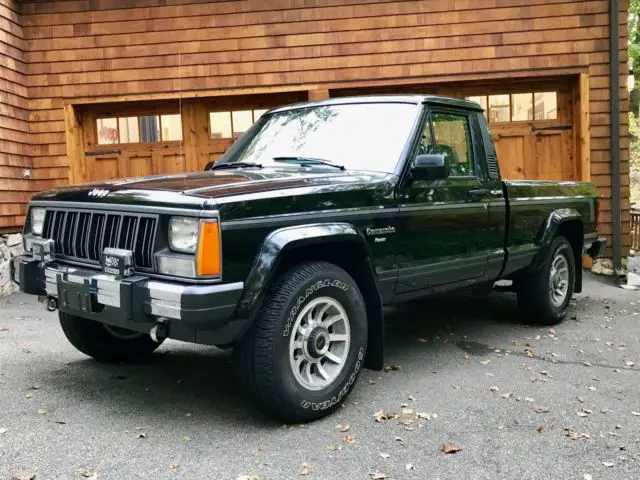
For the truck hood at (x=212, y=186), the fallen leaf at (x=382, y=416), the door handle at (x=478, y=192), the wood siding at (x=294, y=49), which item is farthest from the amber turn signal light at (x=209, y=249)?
the wood siding at (x=294, y=49)

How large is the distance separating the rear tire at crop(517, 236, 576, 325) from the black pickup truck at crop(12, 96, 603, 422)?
0.77 metres

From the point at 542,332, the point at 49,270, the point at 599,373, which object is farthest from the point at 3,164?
the point at 599,373

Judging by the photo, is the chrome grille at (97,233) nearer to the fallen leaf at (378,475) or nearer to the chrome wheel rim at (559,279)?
the fallen leaf at (378,475)

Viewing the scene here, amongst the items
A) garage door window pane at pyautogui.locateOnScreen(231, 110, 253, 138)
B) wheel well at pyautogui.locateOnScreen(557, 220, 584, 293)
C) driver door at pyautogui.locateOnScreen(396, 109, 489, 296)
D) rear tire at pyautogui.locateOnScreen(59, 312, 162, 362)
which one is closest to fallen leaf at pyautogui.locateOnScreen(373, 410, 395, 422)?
driver door at pyautogui.locateOnScreen(396, 109, 489, 296)

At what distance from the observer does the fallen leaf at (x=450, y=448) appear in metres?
3.38

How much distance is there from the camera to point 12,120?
29.6ft

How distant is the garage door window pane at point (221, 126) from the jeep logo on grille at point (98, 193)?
19.5 ft

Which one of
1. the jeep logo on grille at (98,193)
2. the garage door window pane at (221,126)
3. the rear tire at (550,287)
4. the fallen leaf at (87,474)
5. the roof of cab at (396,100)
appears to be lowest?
the fallen leaf at (87,474)

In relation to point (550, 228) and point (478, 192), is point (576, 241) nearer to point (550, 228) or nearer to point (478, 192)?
point (550, 228)

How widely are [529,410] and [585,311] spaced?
12.0 feet

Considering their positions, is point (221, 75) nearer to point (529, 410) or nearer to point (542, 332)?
point (542, 332)

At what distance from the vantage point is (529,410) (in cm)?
402

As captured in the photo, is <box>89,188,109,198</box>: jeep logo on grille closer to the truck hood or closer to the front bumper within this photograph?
the truck hood

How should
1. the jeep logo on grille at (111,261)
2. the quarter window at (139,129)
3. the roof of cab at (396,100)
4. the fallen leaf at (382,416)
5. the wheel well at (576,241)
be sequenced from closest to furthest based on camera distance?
the jeep logo on grille at (111,261), the fallen leaf at (382,416), the roof of cab at (396,100), the wheel well at (576,241), the quarter window at (139,129)
